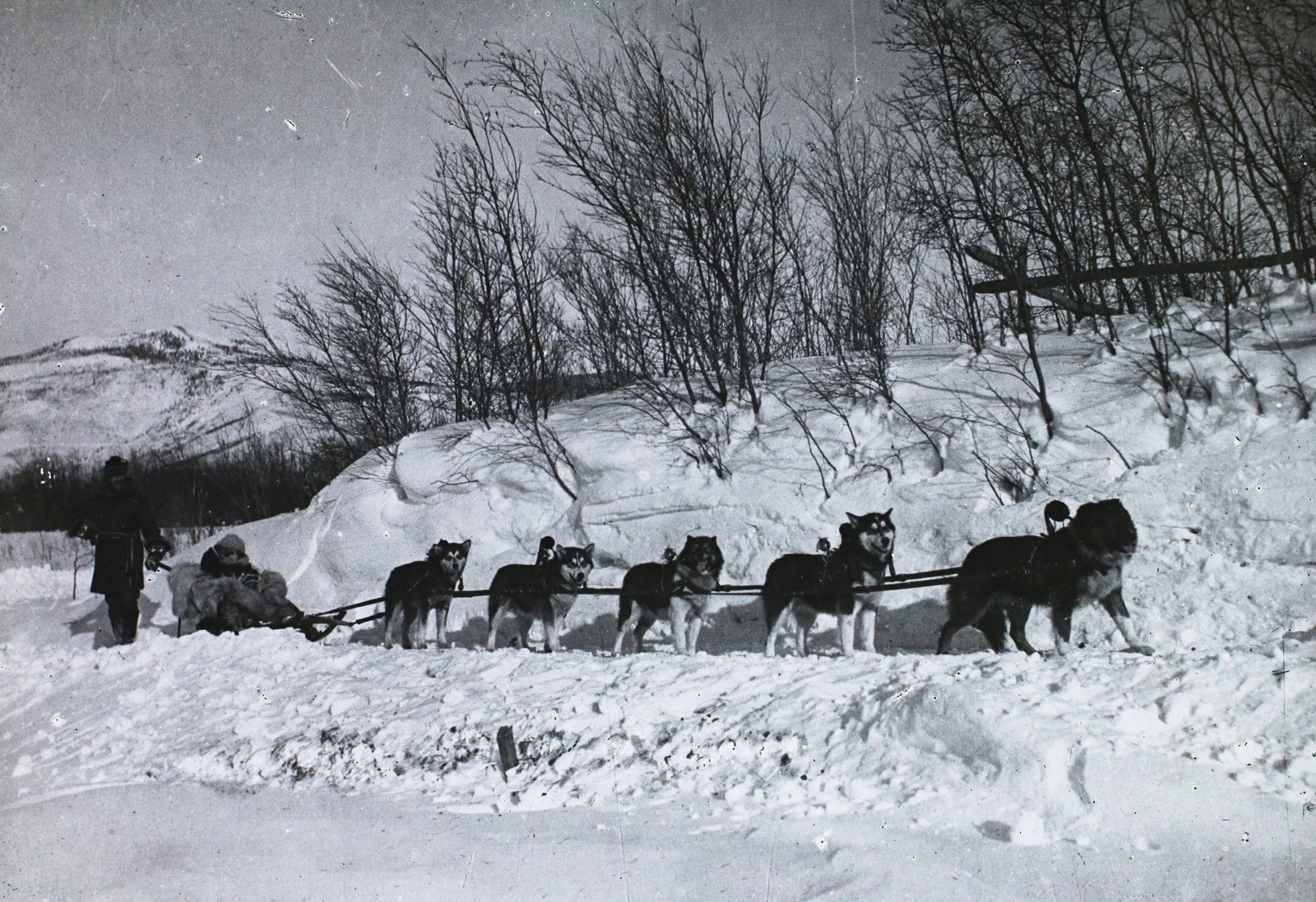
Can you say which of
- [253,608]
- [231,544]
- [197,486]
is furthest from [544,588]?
[197,486]

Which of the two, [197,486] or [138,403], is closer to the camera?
[197,486]

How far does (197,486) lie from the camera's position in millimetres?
21266

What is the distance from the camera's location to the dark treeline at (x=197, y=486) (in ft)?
62.1

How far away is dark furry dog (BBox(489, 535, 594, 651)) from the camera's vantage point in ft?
24.8

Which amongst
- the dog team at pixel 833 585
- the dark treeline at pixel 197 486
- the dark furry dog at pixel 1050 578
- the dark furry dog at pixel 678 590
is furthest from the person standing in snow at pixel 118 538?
the dark treeline at pixel 197 486

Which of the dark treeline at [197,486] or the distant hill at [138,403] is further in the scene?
the distant hill at [138,403]

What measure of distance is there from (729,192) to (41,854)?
10668 mm

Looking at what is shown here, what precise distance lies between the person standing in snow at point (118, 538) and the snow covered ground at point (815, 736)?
0.84 meters

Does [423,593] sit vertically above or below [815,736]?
above

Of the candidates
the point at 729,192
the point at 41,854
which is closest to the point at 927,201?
the point at 729,192

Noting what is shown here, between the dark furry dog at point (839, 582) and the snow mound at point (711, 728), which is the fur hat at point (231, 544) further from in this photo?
the dark furry dog at point (839, 582)

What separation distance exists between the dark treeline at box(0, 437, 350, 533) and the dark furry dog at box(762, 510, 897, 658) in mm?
13529

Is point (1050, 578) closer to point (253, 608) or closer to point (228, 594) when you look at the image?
point (253, 608)

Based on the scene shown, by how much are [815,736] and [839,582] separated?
252 cm
